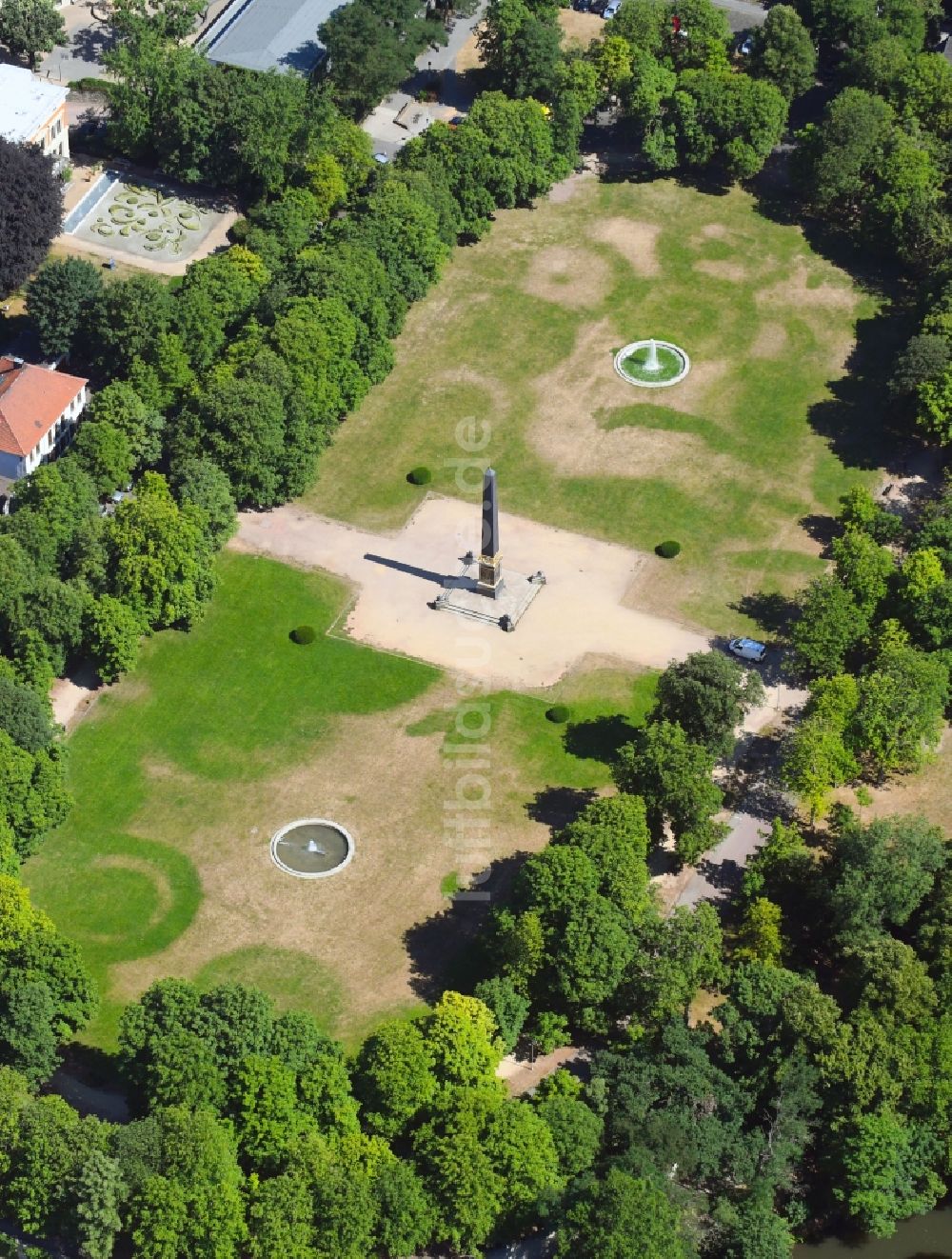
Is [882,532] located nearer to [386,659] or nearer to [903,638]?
[903,638]

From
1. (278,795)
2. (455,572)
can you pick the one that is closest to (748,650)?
(455,572)

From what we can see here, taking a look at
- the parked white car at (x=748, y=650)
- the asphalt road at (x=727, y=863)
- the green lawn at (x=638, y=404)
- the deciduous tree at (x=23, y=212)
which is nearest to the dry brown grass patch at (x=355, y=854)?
the asphalt road at (x=727, y=863)

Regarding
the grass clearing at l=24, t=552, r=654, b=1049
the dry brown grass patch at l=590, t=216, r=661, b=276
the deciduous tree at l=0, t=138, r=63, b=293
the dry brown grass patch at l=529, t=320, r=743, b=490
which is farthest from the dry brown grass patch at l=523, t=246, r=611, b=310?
the deciduous tree at l=0, t=138, r=63, b=293

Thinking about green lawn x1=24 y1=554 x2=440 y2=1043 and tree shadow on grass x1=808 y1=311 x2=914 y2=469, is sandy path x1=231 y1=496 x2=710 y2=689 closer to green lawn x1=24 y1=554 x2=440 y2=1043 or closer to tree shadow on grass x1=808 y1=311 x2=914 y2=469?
green lawn x1=24 y1=554 x2=440 y2=1043

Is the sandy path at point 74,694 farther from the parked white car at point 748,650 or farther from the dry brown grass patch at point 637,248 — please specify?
the dry brown grass patch at point 637,248

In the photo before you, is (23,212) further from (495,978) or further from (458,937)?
(495,978)
